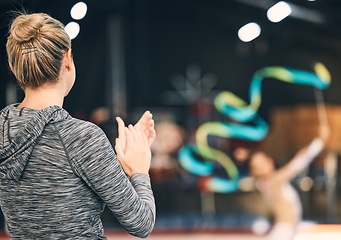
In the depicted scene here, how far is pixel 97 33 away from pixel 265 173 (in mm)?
4002

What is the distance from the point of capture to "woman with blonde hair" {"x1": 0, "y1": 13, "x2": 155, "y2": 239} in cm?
93

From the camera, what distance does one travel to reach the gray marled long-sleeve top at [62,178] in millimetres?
925

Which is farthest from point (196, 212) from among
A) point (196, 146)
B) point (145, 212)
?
point (145, 212)

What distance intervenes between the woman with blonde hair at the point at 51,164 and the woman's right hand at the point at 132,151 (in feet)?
0.24

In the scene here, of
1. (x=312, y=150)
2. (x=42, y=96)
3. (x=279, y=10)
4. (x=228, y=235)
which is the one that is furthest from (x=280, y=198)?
(x=42, y=96)

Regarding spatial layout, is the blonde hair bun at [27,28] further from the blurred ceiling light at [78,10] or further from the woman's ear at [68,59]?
the blurred ceiling light at [78,10]

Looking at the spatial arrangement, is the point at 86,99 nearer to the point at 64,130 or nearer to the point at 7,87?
the point at 7,87

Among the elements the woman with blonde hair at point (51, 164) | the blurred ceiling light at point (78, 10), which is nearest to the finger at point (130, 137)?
the woman with blonde hair at point (51, 164)

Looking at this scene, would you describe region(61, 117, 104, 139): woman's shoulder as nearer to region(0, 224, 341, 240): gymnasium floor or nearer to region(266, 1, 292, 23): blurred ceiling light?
region(0, 224, 341, 240): gymnasium floor

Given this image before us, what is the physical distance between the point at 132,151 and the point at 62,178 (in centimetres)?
19

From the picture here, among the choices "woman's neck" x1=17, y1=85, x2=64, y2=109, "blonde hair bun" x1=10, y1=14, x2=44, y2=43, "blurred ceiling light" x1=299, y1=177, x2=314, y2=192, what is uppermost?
"blonde hair bun" x1=10, y1=14, x2=44, y2=43

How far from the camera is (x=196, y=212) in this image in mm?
7887

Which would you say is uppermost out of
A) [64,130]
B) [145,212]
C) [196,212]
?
[64,130]

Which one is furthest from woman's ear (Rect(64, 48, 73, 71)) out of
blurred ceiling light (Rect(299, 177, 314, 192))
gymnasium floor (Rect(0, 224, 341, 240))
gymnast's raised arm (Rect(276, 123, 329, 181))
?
blurred ceiling light (Rect(299, 177, 314, 192))
